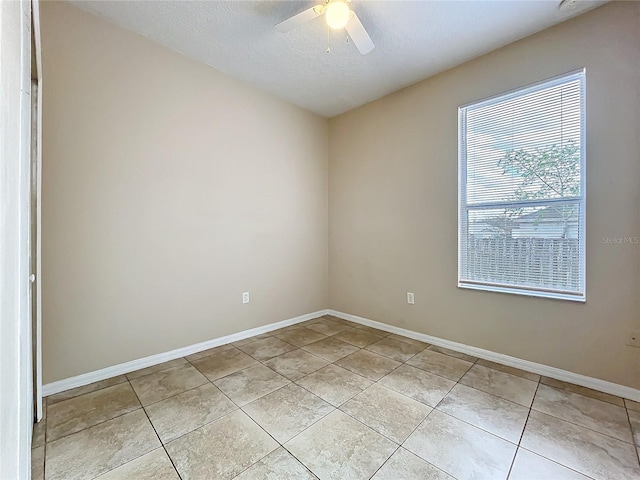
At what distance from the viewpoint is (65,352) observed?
6.75 ft

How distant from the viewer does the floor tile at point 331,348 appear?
2688 millimetres

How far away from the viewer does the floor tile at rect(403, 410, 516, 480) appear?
4.47ft

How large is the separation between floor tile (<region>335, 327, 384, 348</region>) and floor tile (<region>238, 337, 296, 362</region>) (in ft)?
2.05

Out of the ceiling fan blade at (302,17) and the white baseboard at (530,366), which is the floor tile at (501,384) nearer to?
the white baseboard at (530,366)

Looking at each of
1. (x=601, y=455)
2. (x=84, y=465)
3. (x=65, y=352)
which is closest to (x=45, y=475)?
(x=84, y=465)

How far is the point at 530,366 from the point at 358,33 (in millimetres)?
2962

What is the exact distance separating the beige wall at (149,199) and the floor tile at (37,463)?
72 centimetres

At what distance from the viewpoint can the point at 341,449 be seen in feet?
4.90

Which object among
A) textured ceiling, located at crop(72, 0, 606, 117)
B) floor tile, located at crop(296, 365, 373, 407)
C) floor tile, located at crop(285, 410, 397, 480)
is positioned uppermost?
textured ceiling, located at crop(72, 0, 606, 117)

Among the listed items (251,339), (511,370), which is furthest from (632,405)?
(251,339)

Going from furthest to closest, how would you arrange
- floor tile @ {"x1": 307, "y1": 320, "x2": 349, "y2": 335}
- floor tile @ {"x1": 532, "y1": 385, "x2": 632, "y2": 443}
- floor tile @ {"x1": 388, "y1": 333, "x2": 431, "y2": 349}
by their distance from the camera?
floor tile @ {"x1": 307, "y1": 320, "x2": 349, "y2": 335}
floor tile @ {"x1": 388, "y1": 333, "x2": 431, "y2": 349}
floor tile @ {"x1": 532, "y1": 385, "x2": 632, "y2": 443}

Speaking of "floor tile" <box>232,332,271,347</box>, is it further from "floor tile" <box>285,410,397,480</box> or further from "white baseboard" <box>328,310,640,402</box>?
"floor tile" <box>285,410,397,480</box>

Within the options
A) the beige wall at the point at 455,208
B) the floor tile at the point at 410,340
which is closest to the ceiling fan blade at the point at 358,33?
the beige wall at the point at 455,208

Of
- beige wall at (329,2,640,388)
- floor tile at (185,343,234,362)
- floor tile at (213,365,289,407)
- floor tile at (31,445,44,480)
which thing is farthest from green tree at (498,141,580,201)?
floor tile at (31,445,44,480)
